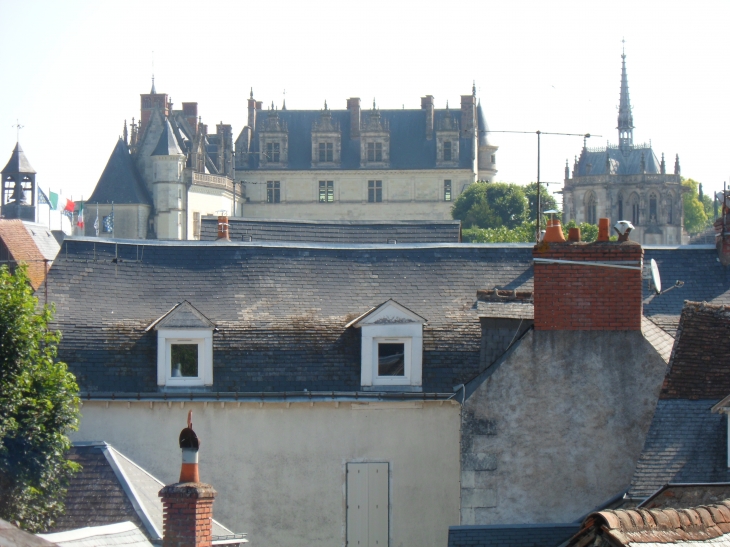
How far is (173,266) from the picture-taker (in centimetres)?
1808

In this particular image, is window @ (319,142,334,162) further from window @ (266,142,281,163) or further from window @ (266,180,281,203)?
window @ (266,180,281,203)

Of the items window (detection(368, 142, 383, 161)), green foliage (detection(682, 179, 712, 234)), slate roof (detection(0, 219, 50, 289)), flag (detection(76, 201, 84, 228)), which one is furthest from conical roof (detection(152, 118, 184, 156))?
green foliage (detection(682, 179, 712, 234))

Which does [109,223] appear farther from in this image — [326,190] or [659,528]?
[659,528]

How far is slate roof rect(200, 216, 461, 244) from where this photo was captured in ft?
80.1

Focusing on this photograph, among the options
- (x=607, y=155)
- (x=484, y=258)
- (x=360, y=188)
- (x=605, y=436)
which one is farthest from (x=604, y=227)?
(x=607, y=155)

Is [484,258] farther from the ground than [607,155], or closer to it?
closer to it

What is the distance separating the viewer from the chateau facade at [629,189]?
117 metres

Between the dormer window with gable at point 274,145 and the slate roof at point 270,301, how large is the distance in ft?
273

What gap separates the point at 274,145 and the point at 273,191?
11.8ft

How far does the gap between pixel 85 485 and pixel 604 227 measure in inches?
260

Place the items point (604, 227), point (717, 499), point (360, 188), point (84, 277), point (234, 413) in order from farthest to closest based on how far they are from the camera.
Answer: point (360, 188)
point (84, 277)
point (234, 413)
point (604, 227)
point (717, 499)

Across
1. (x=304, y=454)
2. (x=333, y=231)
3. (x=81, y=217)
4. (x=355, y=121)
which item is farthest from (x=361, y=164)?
(x=304, y=454)

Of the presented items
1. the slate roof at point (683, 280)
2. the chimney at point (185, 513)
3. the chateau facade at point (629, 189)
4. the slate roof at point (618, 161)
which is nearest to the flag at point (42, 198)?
the chateau facade at point (629, 189)

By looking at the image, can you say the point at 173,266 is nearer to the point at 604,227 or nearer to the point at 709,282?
the point at 604,227
